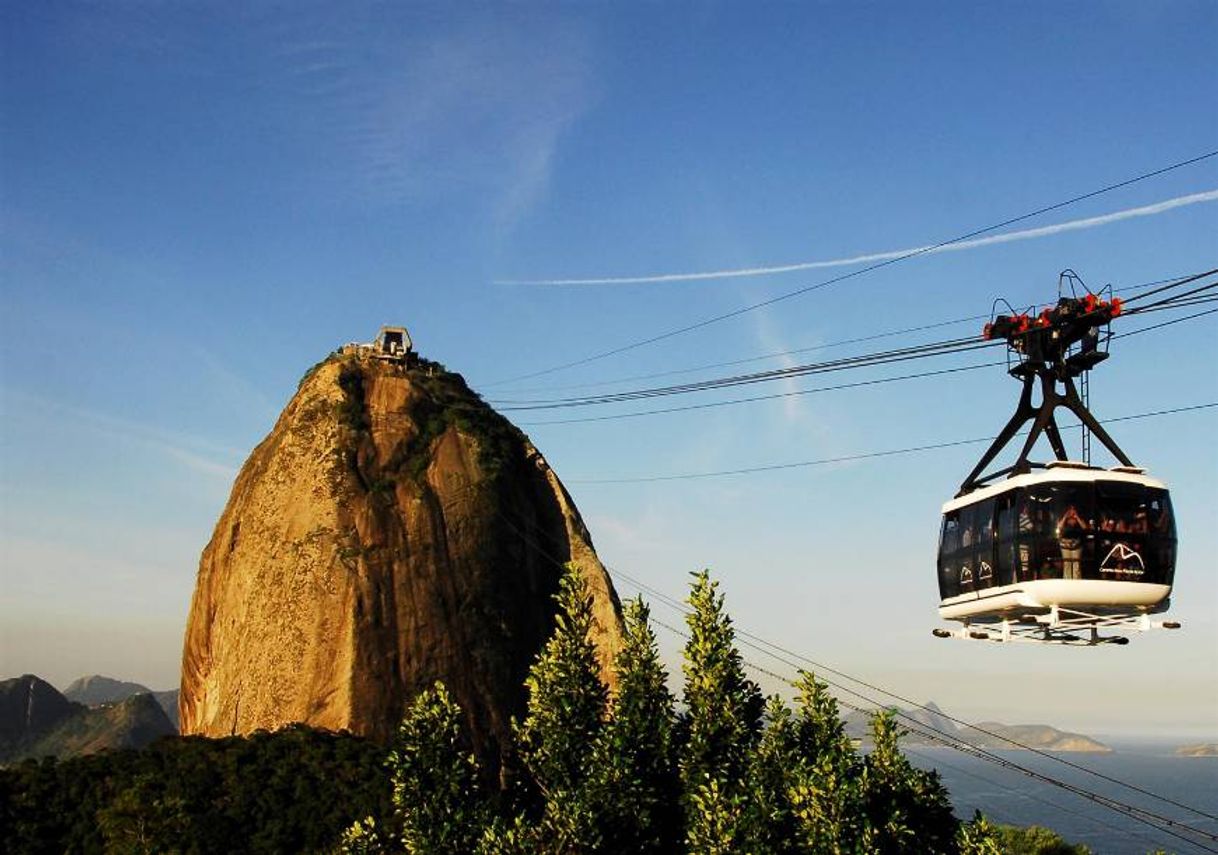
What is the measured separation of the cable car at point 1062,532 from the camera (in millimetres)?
27484

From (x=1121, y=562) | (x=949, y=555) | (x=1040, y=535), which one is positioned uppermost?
(x=949, y=555)

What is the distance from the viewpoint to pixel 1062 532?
27344 mm

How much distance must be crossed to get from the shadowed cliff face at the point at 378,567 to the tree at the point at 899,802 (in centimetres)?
3525

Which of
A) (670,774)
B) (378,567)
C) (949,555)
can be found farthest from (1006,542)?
(378,567)

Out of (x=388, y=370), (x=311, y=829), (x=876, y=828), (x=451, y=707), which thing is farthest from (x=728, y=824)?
(x=388, y=370)

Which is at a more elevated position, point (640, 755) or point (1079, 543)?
point (1079, 543)

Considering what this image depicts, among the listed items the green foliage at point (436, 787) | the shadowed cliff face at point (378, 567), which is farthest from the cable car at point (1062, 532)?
the shadowed cliff face at point (378, 567)

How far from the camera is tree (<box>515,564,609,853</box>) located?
27.3 meters

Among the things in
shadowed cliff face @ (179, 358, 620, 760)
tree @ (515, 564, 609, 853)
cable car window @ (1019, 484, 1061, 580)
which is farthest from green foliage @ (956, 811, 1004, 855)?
shadowed cliff face @ (179, 358, 620, 760)

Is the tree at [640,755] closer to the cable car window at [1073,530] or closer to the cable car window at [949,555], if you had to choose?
the cable car window at [949,555]

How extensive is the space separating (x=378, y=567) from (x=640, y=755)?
3924 centimetres

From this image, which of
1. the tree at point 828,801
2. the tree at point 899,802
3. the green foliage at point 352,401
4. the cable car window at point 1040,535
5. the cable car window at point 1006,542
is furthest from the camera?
the green foliage at point 352,401

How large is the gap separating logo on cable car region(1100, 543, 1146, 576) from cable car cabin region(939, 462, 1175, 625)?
1.0 inches

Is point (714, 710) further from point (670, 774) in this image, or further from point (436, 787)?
point (436, 787)
